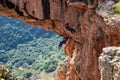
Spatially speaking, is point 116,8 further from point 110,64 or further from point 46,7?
point 46,7

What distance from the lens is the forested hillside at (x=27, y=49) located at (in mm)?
91019

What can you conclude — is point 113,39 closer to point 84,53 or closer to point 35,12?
point 84,53

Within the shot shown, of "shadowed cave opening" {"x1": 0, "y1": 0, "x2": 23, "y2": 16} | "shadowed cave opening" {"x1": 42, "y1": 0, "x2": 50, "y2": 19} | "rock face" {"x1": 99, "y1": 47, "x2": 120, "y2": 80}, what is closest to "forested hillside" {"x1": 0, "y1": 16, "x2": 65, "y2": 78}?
"shadowed cave opening" {"x1": 0, "y1": 0, "x2": 23, "y2": 16}

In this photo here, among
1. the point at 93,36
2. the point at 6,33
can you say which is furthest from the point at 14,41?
the point at 93,36

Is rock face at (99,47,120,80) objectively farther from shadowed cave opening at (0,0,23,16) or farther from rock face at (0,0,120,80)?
shadowed cave opening at (0,0,23,16)

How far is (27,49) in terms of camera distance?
4087 inches

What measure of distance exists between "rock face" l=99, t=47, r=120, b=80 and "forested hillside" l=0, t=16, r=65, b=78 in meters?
73.9

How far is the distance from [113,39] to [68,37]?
825cm

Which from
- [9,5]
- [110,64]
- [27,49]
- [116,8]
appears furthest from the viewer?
[27,49]

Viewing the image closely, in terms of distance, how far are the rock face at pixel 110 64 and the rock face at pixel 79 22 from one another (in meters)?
5.58

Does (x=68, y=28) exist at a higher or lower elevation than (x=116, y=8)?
lower

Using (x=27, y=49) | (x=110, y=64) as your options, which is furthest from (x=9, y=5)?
(x=27, y=49)

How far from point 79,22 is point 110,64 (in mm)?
11604

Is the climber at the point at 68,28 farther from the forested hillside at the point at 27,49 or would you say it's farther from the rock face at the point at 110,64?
the forested hillside at the point at 27,49
